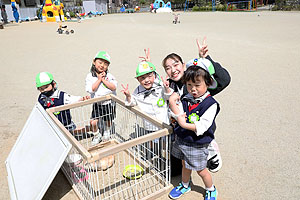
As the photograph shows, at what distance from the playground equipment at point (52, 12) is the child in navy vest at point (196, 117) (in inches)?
1114

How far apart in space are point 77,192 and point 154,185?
0.86 m

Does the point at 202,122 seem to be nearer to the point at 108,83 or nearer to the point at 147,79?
the point at 147,79

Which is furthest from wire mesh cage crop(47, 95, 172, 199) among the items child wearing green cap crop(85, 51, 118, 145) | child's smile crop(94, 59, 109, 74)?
child's smile crop(94, 59, 109, 74)

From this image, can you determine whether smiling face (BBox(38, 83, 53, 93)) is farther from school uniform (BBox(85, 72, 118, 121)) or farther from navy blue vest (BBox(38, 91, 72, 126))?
school uniform (BBox(85, 72, 118, 121))

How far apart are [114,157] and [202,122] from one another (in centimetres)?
177

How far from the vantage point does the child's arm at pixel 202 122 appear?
2.07 metres

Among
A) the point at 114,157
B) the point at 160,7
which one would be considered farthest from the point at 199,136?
the point at 160,7

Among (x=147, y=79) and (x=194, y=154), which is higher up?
(x=147, y=79)

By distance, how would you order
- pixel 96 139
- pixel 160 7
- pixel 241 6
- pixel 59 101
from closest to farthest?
pixel 59 101
pixel 96 139
pixel 241 6
pixel 160 7

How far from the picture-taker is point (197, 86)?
214 centimetres

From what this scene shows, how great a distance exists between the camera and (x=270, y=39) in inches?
453

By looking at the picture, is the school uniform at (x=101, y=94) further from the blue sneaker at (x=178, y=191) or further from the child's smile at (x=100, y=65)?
the blue sneaker at (x=178, y=191)

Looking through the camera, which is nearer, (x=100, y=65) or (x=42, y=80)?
(x=42, y=80)

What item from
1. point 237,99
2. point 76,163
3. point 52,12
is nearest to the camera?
point 76,163
